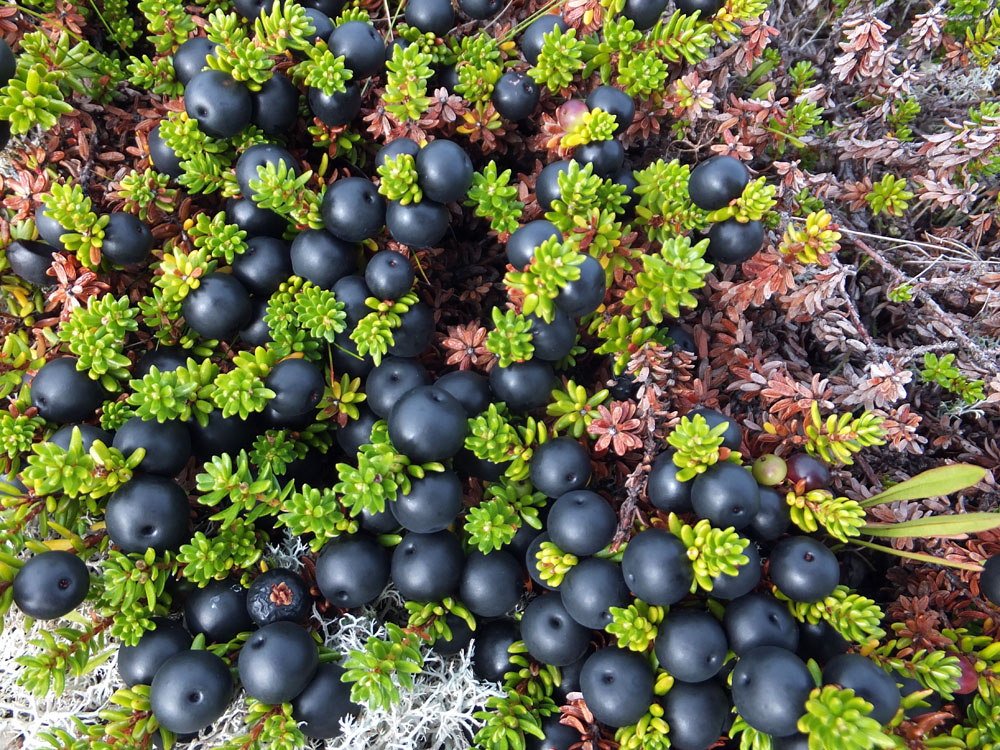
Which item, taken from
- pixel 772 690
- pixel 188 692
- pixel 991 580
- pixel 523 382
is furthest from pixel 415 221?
pixel 991 580

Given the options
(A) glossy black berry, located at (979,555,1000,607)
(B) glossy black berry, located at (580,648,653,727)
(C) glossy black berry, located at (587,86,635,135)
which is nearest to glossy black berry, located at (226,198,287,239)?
(C) glossy black berry, located at (587,86,635,135)

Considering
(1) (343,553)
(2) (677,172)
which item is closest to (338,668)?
(1) (343,553)

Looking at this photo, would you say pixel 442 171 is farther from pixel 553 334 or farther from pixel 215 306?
pixel 215 306

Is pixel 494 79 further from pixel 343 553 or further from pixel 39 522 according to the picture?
pixel 39 522

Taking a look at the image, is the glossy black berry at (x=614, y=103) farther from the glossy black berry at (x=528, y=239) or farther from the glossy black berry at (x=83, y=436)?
the glossy black berry at (x=83, y=436)

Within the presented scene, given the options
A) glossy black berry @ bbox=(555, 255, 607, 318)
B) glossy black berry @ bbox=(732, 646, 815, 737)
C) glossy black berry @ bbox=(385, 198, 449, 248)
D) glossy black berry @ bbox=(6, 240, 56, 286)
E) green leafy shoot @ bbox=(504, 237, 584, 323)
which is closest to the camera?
glossy black berry @ bbox=(732, 646, 815, 737)

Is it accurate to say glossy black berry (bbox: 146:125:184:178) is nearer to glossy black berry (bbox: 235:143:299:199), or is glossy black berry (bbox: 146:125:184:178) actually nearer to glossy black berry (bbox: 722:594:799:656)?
glossy black berry (bbox: 235:143:299:199)
